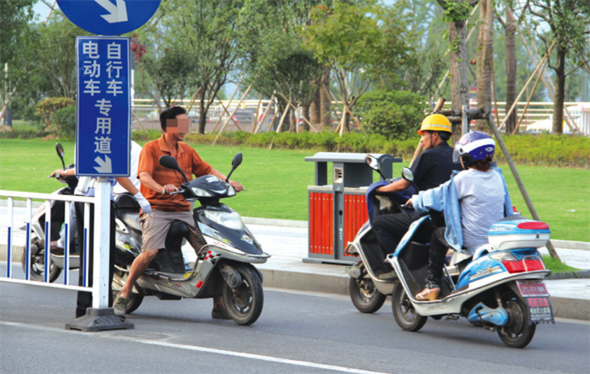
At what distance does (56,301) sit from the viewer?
7.84 m

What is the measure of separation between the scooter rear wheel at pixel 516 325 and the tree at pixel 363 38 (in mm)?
21459

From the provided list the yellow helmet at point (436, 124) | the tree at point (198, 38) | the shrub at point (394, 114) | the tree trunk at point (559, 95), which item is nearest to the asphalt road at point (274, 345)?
the yellow helmet at point (436, 124)

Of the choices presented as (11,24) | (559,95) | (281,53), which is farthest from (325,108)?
(11,24)

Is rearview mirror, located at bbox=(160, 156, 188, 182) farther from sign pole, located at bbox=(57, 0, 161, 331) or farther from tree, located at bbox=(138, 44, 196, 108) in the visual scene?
tree, located at bbox=(138, 44, 196, 108)

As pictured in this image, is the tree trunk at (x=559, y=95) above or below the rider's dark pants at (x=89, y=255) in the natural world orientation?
above

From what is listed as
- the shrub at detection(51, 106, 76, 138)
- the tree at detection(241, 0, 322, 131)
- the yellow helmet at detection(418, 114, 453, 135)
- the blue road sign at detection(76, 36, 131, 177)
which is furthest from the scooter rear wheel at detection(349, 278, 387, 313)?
the shrub at detection(51, 106, 76, 138)

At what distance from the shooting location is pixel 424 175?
22.8ft

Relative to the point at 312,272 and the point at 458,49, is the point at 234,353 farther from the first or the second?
the point at 458,49

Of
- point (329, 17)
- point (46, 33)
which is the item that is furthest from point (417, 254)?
point (46, 33)

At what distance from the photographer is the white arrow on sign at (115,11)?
19.7 feet

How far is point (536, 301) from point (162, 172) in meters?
3.15

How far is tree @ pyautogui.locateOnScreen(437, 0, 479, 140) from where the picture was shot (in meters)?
9.66

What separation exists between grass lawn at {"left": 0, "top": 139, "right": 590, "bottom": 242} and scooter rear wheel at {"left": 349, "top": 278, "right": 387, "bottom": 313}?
5.16 metres

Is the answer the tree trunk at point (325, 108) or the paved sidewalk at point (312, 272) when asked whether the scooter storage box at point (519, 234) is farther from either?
the tree trunk at point (325, 108)
